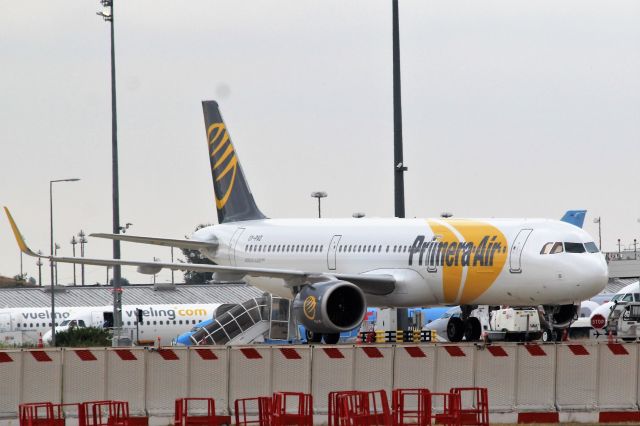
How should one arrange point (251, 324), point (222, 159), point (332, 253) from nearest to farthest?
point (332, 253) < point (222, 159) < point (251, 324)

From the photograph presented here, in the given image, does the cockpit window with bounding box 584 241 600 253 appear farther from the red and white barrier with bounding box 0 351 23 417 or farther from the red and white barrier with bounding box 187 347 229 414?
the red and white barrier with bounding box 0 351 23 417

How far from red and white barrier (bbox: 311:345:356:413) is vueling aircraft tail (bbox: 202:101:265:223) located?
23686mm

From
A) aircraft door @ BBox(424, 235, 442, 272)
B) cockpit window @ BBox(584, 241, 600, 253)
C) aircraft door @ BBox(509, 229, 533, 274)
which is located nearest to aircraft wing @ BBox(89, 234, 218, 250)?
aircraft door @ BBox(424, 235, 442, 272)

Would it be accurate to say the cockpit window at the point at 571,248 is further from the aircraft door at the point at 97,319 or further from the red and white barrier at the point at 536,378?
the aircraft door at the point at 97,319

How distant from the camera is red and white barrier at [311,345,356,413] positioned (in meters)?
25.2

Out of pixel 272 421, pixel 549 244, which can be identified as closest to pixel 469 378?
pixel 272 421

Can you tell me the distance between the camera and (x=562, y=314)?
130 ft

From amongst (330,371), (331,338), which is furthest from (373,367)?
(331,338)

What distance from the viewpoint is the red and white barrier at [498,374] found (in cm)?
2516

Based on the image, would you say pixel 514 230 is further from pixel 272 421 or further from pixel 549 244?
pixel 272 421

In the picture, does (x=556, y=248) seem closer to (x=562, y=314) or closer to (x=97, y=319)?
(x=562, y=314)

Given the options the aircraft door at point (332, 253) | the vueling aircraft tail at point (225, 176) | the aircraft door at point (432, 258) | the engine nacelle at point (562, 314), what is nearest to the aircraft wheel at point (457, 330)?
the aircraft door at point (432, 258)

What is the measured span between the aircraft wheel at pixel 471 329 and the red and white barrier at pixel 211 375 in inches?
683

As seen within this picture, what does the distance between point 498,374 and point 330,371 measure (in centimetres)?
302
